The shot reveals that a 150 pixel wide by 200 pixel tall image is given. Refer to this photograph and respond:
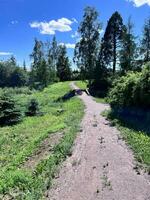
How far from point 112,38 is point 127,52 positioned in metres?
3.74

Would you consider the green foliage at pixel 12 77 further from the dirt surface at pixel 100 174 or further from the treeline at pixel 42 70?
the dirt surface at pixel 100 174

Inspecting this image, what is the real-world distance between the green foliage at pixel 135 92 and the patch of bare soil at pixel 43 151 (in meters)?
6.80

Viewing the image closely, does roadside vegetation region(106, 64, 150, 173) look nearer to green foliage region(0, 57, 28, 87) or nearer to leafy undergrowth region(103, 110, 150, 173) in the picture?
leafy undergrowth region(103, 110, 150, 173)

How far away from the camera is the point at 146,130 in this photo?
66.1 feet

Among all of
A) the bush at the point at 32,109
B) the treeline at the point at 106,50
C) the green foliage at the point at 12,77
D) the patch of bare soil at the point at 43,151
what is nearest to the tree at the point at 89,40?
the treeline at the point at 106,50

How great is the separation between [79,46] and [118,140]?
36827 millimetres

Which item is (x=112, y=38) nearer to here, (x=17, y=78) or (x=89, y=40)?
(x=89, y=40)

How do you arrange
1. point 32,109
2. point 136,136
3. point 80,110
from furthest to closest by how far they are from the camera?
point 32,109 < point 80,110 < point 136,136

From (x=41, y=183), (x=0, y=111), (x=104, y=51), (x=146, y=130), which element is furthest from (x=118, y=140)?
(x=104, y=51)

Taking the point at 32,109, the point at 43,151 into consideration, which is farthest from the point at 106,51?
the point at 43,151

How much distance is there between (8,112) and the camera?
32.1 metres

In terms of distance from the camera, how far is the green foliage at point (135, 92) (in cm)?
2414

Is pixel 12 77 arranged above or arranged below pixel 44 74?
below

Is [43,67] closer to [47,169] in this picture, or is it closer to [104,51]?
[104,51]
